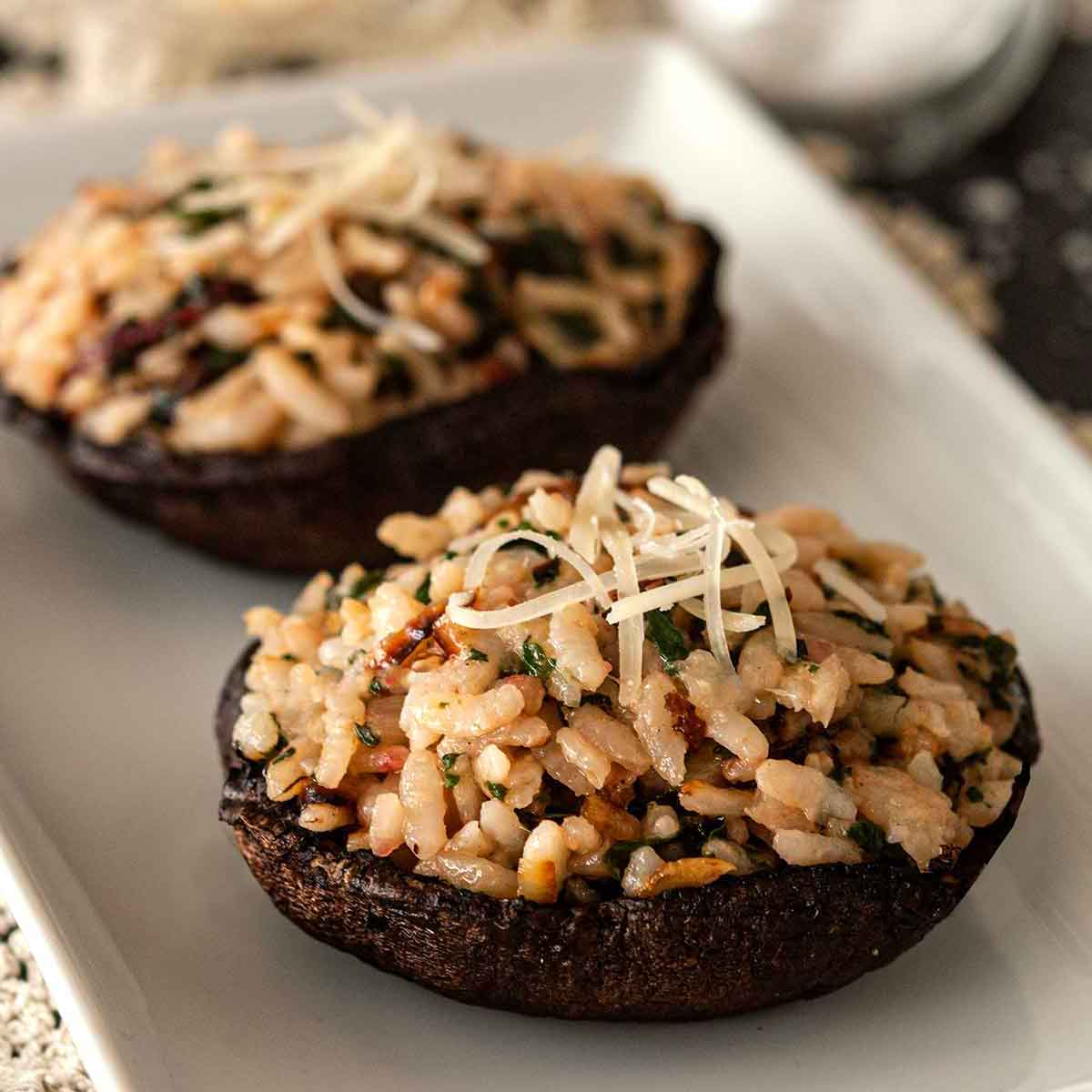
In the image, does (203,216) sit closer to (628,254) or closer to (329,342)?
(329,342)

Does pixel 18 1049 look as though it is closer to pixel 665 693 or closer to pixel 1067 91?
pixel 665 693

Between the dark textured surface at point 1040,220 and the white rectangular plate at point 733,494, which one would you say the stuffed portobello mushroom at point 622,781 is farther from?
the dark textured surface at point 1040,220

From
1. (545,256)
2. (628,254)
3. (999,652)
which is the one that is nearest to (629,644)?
(999,652)

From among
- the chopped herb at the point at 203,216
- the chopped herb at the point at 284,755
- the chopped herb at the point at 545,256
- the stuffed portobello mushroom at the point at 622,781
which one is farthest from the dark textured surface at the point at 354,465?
the chopped herb at the point at 284,755

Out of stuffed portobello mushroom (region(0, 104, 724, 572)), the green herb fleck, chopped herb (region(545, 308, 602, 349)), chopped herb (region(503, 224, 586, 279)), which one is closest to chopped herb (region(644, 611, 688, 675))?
the green herb fleck

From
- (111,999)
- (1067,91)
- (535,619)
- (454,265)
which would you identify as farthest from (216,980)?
(1067,91)
